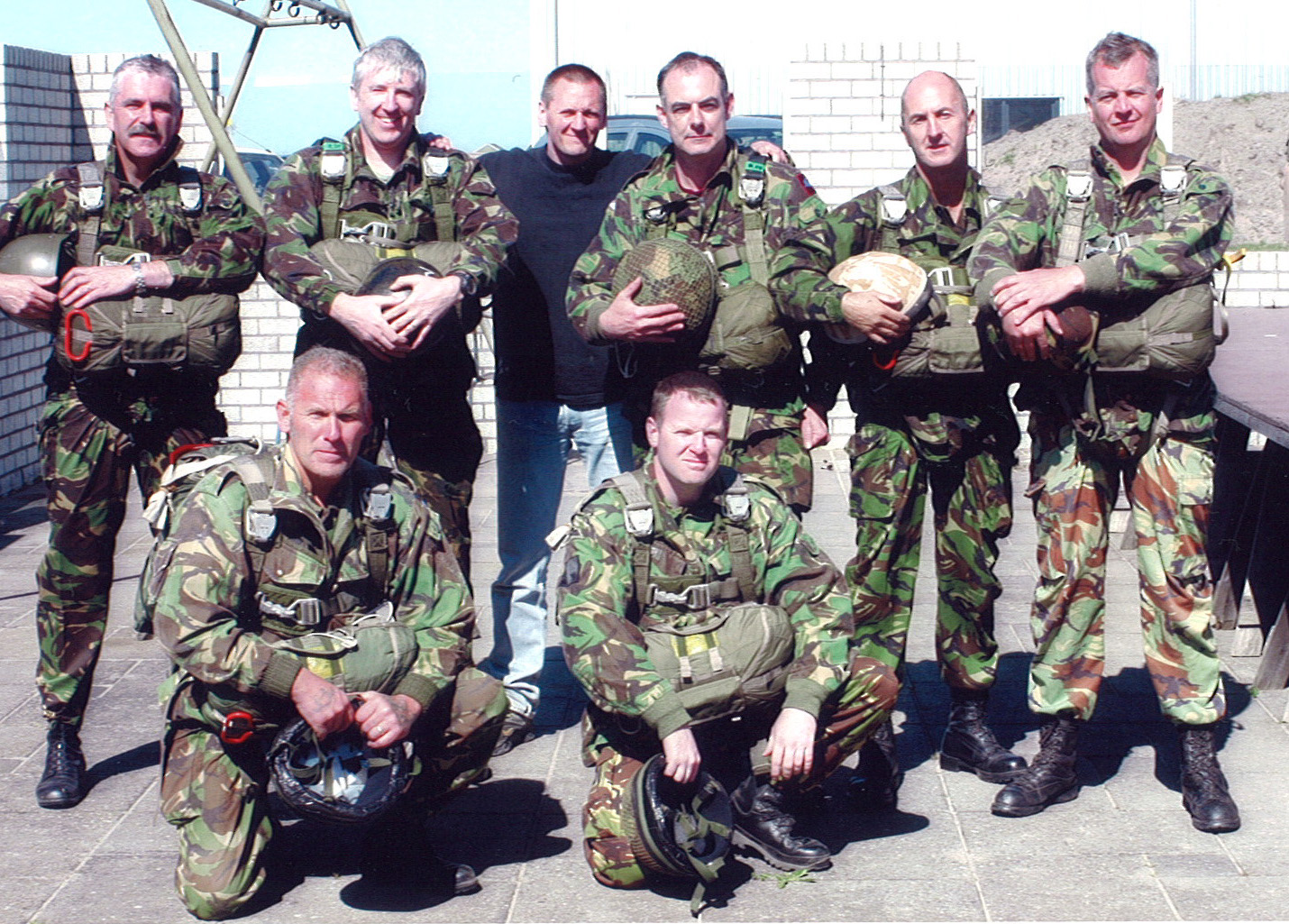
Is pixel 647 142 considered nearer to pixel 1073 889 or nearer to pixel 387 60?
pixel 387 60

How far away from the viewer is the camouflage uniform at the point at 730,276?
4.80 m

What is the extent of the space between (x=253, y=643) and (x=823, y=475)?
6243mm

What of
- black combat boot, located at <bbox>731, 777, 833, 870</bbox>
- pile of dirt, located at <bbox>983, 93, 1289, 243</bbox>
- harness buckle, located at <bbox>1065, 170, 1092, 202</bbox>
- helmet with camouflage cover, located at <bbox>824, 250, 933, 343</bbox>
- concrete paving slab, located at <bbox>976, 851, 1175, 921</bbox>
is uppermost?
pile of dirt, located at <bbox>983, 93, 1289, 243</bbox>

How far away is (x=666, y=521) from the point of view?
4395 mm

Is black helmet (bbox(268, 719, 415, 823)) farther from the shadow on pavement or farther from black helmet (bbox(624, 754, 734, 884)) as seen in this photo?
the shadow on pavement

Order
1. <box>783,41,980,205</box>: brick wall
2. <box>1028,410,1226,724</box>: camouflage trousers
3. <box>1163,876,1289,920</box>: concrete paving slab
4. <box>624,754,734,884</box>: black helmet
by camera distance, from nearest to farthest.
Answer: <box>1163,876,1289,920</box>: concrete paving slab < <box>624,754,734,884</box>: black helmet < <box>1028,410,1226,724</box>: camouflage trousers < <box>783,41,980,205</box>: brick wall

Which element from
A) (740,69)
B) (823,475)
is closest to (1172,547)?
(823,475)

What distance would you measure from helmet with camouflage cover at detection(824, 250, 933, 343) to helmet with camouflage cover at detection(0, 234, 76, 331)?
2314mm

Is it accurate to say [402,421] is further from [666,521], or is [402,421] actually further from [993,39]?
[993,39]

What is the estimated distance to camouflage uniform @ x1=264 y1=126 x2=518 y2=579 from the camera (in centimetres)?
486

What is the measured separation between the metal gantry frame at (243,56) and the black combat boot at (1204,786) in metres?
6.01

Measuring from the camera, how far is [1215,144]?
39.1 meters

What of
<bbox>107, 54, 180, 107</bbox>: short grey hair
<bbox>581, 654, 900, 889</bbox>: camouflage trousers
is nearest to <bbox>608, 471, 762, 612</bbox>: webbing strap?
<bbox>581, 654, 900, 889</bbox>: camouflage trousers

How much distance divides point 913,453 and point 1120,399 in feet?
2.04
